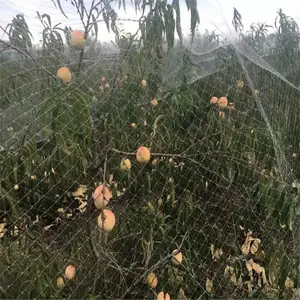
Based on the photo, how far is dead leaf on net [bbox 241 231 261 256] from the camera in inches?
85.8

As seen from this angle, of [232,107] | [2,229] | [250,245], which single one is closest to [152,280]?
[2,229]

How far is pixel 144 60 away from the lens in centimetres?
177

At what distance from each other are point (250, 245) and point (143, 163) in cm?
80

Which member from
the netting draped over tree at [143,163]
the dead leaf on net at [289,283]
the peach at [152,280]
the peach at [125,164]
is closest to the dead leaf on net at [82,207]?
the netting draped over tree at [143,163]

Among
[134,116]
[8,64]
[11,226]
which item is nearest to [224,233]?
[134,116]

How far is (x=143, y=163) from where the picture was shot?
1646 mm

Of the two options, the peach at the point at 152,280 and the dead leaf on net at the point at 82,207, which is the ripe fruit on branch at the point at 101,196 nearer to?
the dead leaf on net at the point at 82,207

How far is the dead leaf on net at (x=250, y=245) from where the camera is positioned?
2180 millimetres

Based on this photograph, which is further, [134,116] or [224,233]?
[224,233]

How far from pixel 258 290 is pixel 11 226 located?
117 cm

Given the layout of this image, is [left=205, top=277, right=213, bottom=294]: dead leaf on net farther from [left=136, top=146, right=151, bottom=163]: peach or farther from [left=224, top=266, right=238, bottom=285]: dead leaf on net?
[left=136, top=146, right=151, bottom=163]: peach

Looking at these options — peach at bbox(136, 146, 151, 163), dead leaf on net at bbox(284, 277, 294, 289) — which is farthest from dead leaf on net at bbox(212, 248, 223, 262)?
peach at bbox(136, 146, 151, 163)

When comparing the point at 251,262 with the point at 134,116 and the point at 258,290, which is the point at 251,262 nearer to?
the point at 258,290

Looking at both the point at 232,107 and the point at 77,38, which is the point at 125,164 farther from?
the point at 232,107
